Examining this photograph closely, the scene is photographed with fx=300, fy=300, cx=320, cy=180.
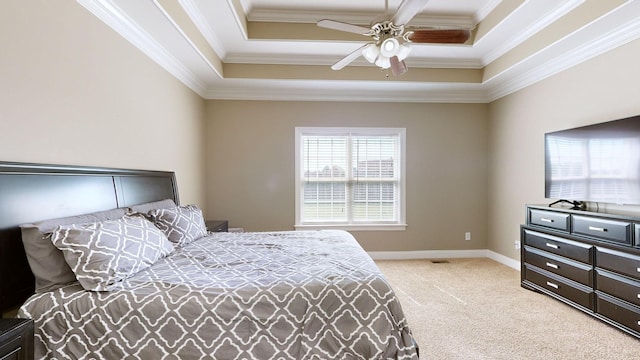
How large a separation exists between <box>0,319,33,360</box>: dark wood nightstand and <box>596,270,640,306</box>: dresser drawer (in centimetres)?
376

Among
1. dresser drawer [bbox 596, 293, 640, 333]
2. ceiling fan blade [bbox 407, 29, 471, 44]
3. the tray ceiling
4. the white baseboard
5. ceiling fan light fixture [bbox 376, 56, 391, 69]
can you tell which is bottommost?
the white baseboard

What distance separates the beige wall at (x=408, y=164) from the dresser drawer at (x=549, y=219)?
4.71 feet

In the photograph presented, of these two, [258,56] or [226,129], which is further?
[226,129]

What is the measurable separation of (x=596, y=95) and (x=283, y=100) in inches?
143

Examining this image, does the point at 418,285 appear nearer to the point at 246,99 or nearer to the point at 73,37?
the point at 246,99

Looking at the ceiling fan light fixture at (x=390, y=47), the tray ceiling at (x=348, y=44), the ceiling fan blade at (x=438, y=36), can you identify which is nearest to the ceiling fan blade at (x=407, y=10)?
the ceiling fan light fixture at (x=390, y=47)

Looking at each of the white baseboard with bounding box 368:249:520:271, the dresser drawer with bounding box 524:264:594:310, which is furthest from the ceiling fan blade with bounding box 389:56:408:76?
the white baseboard with bounding box 368:249:520:271

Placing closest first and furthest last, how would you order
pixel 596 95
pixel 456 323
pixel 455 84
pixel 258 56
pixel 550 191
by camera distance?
pixel 456 323 → pixel 596 95 → pixel 550 191 → pixel 258 56 → pixel 455 84

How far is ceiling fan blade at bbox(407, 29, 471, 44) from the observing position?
2283 millimetres

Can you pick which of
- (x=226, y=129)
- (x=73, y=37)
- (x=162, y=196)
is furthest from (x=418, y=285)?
(x=73, y=37)

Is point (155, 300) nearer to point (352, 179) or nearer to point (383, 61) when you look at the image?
point (383, 61)

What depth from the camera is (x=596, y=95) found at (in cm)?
299

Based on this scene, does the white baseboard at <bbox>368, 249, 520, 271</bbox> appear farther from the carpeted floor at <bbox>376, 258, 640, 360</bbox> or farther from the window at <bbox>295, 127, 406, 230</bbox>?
the carpeted floor at <bbox>376, 258, 640, 360</bbox>

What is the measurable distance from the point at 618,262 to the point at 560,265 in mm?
538
